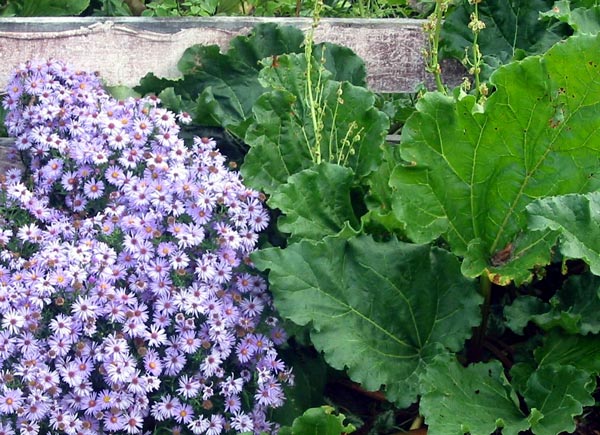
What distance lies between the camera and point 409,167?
2178 mm

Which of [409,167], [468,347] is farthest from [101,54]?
[468,347]

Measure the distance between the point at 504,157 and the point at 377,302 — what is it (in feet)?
1.50

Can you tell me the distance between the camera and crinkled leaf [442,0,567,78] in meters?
2.76

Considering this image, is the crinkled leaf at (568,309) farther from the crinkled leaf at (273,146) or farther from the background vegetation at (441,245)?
the crinkled leaf at (273,146)

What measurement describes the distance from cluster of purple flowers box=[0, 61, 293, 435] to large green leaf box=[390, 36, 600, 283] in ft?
1.36

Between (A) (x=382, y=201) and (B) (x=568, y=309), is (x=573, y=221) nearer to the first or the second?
(B) (x=568, y=309)

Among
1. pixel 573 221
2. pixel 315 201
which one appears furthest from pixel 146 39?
pixel 573 221

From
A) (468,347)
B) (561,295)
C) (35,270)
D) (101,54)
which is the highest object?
(101,54)

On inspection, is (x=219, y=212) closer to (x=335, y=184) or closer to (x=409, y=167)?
(x=335, y=184)

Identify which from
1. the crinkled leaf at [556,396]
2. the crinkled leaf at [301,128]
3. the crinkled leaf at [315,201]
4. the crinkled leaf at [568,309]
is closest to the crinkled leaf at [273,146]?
the crinkled leaf at [301,128]

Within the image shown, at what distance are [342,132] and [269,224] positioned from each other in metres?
0.32

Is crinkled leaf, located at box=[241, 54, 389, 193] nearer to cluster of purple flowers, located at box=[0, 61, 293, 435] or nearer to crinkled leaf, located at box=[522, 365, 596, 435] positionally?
cluster of purple flowers, located at box=[0, 61, 293, 435]

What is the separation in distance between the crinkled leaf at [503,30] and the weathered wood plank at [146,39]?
10 cm

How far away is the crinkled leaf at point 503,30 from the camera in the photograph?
2756 mm
